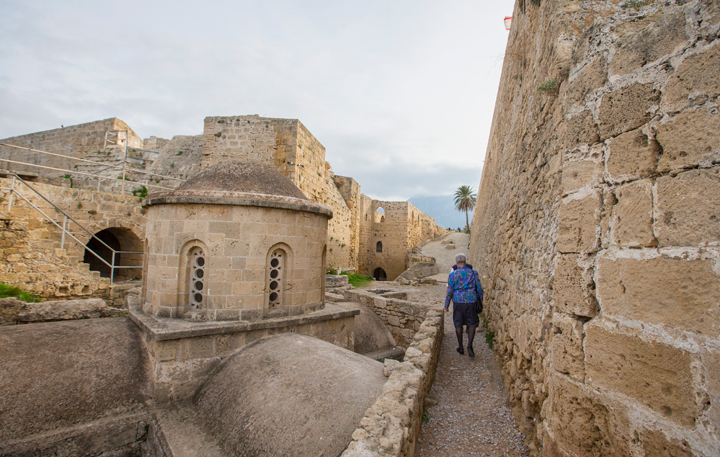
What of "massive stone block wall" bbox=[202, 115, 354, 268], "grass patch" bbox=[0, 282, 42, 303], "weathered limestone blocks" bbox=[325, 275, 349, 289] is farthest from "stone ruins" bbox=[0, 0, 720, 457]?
"massive stone block wall" bbox=[202, 115, 354, 268]

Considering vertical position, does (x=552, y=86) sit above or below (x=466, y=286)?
above

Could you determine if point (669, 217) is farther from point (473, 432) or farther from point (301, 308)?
point (301, 308)

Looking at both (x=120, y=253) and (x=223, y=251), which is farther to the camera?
(x=120, y=253)

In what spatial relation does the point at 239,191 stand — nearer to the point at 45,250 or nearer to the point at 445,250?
the point at 45,250

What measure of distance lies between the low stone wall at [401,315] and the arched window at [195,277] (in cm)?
491

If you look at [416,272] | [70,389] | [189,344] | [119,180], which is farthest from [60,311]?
[416,272]

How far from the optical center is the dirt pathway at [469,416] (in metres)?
3.48

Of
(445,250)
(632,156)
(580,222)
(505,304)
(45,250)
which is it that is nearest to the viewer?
(632,156)

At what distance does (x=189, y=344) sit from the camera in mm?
4977

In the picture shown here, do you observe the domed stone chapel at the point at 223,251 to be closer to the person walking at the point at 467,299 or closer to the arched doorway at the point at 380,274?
the person walking at the point at 467,299

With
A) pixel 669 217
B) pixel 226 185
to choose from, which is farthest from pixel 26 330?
pixel 669 217

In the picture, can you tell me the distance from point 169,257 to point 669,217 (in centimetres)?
599

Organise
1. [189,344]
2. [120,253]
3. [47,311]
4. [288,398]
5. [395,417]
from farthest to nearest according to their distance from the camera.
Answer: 1. [120,253]
2. [47,311]
3. [189,344]
4. [288,398]
5. [395,417]

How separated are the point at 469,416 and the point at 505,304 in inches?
72.9
